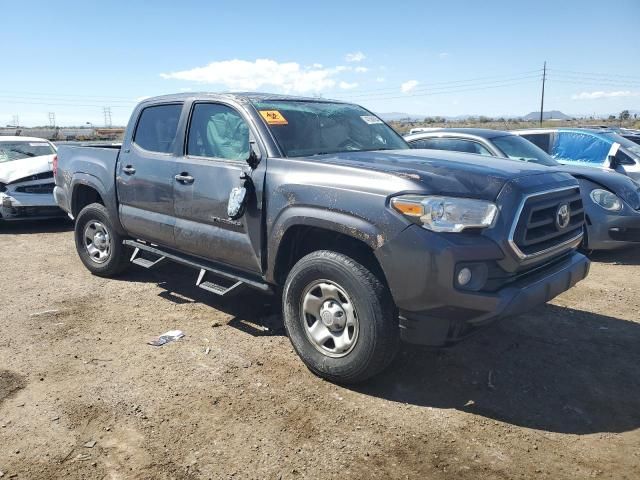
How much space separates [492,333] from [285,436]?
86.9 inches

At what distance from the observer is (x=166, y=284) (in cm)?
592

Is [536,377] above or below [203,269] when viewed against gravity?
below

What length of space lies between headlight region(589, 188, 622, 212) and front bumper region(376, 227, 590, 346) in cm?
415

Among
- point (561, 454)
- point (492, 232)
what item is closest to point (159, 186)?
point (492, 232)

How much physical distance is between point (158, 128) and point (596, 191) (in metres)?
5.37

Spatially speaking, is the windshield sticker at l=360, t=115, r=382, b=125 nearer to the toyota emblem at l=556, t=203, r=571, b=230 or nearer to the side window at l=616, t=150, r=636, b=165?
the toyota emblem at l=556, t=203, r=571, b=230

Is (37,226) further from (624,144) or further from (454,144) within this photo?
(624,144)

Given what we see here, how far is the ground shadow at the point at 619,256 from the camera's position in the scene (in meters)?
6.83

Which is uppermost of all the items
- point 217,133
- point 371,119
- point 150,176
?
point 371,119

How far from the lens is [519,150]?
22.9 feet

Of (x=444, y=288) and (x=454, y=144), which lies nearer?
(x=444, y=288)

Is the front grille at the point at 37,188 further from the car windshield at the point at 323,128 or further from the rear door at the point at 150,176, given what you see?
the car windshield at the point at 323,128

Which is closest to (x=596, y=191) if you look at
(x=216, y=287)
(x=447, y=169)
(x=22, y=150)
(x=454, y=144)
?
(x=454, y=144)

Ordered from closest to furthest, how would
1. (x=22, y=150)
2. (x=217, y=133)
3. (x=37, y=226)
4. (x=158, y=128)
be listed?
(x=217, y=133)
(x=158, y=128)
(x=37, y=226)
(x=22, y=150)
